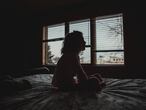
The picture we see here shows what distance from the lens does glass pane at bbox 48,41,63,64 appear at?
14.6ft

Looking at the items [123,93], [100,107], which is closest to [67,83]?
[123,93]

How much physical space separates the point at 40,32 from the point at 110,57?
6.98ft

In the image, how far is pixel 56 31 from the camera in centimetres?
450

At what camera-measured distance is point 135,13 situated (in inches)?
131

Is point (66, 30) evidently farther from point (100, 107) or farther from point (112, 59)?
point (100, 107)

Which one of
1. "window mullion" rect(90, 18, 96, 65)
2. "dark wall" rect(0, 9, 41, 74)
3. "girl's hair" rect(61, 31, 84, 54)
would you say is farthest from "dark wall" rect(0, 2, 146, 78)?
"girl's hair" rect(61, 31, 84, 54)

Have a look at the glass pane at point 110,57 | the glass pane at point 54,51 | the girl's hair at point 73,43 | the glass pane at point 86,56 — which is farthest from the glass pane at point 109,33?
the girl's hair at point 73,43

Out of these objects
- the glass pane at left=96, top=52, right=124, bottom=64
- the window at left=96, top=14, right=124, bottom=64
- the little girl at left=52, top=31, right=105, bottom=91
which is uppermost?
the window at left=96, top=14, right=124, bottom=64

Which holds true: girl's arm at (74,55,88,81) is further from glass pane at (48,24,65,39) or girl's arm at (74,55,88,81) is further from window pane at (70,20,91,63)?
glass pane at (48,24,65,39)

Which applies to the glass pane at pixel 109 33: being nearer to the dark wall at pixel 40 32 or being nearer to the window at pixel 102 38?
the window at pixel 102 38

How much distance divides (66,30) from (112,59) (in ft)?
4.52

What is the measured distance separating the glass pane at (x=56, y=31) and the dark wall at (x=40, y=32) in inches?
6.3

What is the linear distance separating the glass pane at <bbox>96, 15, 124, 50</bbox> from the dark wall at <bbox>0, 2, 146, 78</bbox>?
15 cm

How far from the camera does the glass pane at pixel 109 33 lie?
3.55 metres
